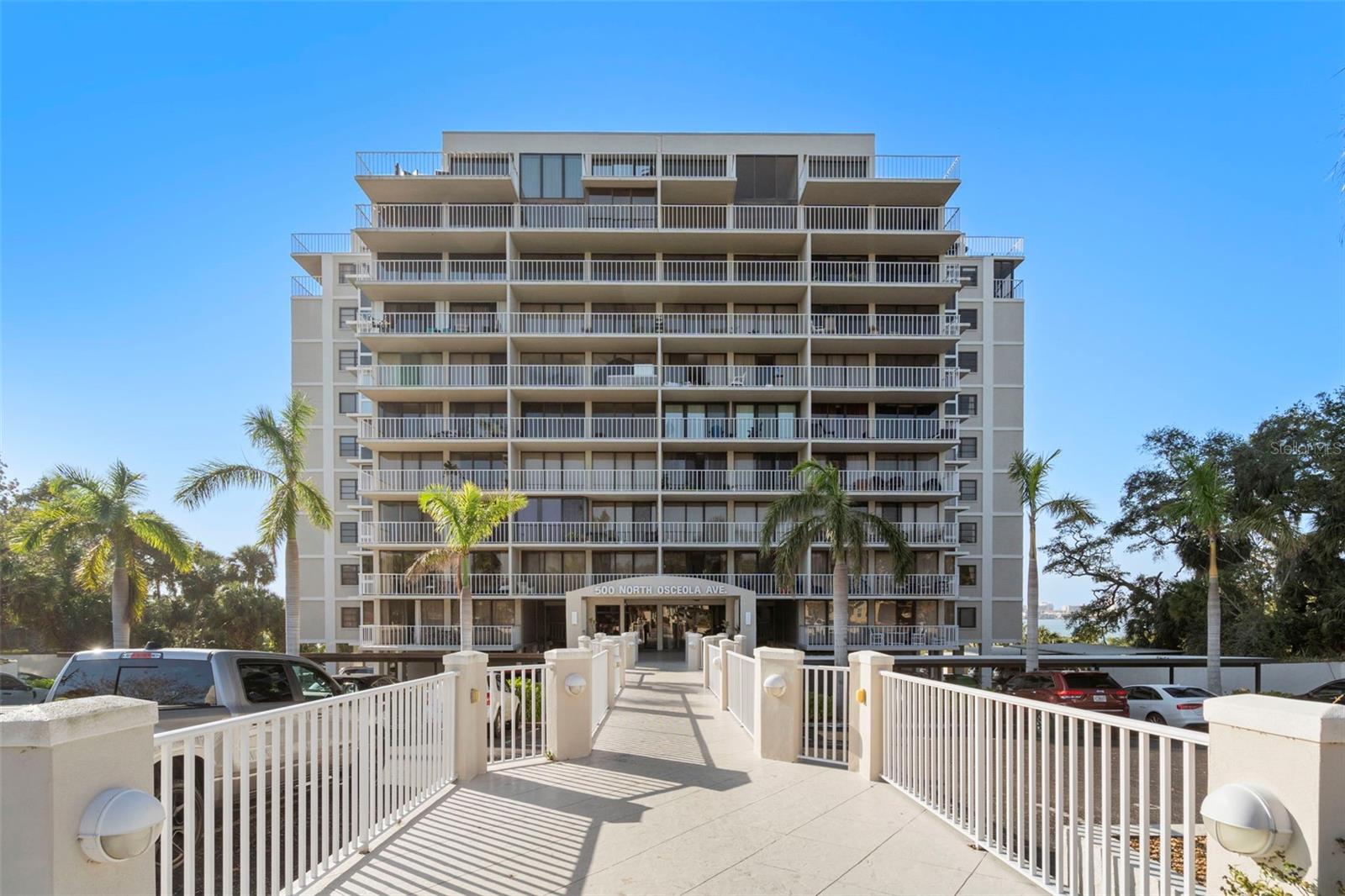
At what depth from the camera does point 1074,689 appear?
1916cm

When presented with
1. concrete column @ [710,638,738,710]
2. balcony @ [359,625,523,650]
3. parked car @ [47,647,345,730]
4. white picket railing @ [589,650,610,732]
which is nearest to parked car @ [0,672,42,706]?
balcony @ [359,625,523,650]

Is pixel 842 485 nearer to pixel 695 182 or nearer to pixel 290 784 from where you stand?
pixel 695 182

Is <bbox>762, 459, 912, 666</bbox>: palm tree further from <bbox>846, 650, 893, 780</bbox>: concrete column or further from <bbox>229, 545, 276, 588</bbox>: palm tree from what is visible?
<bbox>229, 545, 276, 588</bbox>: palm tree

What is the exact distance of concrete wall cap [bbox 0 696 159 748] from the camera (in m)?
3.12

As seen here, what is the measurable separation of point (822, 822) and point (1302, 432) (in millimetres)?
36683

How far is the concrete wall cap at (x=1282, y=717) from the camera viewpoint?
3.29 metres

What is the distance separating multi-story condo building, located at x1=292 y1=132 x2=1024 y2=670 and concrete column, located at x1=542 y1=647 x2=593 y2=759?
24641 mm

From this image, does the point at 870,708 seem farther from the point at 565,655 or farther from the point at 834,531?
the point at 834,531

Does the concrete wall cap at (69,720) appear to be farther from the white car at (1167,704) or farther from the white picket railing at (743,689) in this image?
the white car at (1167,704)

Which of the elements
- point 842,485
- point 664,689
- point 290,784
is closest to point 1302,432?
point 842,485

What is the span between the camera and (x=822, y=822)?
7.07 m

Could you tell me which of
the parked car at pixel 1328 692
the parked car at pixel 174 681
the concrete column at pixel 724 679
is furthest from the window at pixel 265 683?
the parked car at pixel 1328 692

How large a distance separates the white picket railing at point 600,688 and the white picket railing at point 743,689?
2244 mm

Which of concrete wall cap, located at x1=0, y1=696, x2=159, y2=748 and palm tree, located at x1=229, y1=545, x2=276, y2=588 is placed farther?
palm tree, located at x1=229, y1=545, x2=276, y2=588
